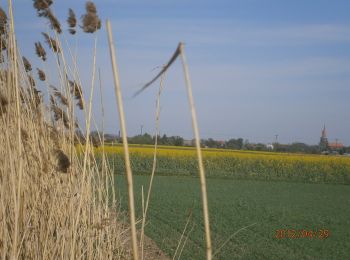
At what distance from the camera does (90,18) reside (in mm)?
1634

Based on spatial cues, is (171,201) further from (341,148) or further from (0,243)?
(341,148)

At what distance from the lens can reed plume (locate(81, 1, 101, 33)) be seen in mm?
1607

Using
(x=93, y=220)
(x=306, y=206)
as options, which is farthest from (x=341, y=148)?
(x=93, y=220)

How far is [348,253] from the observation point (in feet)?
23.5

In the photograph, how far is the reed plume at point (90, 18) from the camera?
1607 mm

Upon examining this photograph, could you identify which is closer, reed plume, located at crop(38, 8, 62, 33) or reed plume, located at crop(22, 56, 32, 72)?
reed plume, located at crop(38, 8, 62, 33)

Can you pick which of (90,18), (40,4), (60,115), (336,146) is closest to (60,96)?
(60,115)

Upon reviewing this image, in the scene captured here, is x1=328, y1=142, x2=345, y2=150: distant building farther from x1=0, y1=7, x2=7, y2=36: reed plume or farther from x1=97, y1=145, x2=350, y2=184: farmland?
x1=0, y1=7, x2=7, y2=36: reed plume

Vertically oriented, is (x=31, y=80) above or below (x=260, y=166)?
above

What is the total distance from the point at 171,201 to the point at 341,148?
195ft
